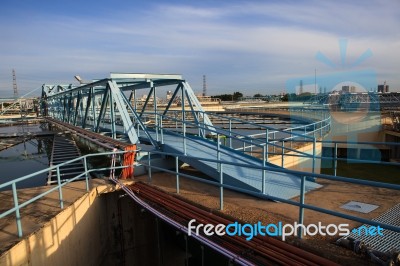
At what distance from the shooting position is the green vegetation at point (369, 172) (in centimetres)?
1425

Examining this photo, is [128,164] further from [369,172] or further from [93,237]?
A: [369,172]

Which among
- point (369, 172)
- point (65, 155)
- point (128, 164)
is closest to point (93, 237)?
point (128, 164)

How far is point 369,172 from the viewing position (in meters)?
15.2

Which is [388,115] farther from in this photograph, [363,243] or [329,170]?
[363,243]

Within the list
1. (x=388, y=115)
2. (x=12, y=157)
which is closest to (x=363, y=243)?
(x=12, y=157)

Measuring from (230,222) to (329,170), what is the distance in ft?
41.4

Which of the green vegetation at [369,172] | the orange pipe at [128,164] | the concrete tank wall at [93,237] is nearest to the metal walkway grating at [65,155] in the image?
the orange pipe at [128,164]

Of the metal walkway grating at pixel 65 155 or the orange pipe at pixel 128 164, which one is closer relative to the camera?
the orange pipe at pixel 128 164

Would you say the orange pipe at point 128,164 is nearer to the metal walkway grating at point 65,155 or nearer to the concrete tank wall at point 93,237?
the concrete tank wall at point 93,237

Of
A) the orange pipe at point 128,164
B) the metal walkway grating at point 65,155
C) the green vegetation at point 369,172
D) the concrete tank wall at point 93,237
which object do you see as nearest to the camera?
the concrete tank wall at point 93,237

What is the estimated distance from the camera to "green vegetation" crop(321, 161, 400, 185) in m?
14.3

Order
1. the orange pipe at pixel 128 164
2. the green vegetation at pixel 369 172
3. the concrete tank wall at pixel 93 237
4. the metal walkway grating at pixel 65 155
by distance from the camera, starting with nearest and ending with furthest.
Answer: the concrete tank wall at pixel 93 237
the orange pipe at pixel 128 164
the metal walkway grating at pixel 65 155
the green vegetation at pixel 369 172

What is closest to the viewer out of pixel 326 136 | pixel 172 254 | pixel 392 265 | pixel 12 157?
pixel 392 265

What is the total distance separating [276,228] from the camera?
4.45 m
